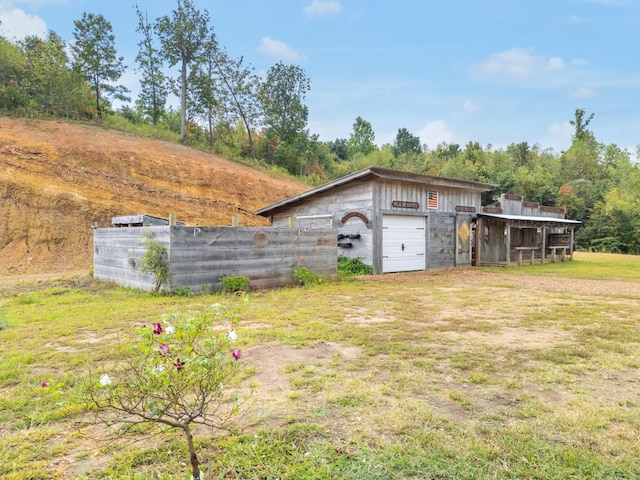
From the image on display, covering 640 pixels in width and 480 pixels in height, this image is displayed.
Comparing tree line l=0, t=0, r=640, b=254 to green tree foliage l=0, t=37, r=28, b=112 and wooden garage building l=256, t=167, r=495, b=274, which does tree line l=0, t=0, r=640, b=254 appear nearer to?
green tree foliage l=0, t=37, r=28, b=112

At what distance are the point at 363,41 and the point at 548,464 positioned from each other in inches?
794

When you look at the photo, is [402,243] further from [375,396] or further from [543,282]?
[375,396]

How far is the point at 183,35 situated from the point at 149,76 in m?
4.84

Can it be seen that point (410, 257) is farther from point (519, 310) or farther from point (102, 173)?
point (102, 173)

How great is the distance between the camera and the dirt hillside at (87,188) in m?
14.7

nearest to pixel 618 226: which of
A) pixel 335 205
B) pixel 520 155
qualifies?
pixel 520 155

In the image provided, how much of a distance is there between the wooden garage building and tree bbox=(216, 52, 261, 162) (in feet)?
59.9

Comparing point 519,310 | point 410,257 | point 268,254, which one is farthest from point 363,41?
point 519,310

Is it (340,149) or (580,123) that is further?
(340,149)

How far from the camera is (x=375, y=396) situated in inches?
119

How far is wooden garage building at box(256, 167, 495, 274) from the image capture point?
42.5ft

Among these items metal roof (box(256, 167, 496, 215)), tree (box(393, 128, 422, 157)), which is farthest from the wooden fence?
tree (box(393, 128, 422, 157))

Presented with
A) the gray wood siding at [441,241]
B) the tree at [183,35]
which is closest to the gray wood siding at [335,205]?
the gray wood siding at [441,241]

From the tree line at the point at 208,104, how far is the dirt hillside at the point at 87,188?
11.1ft
